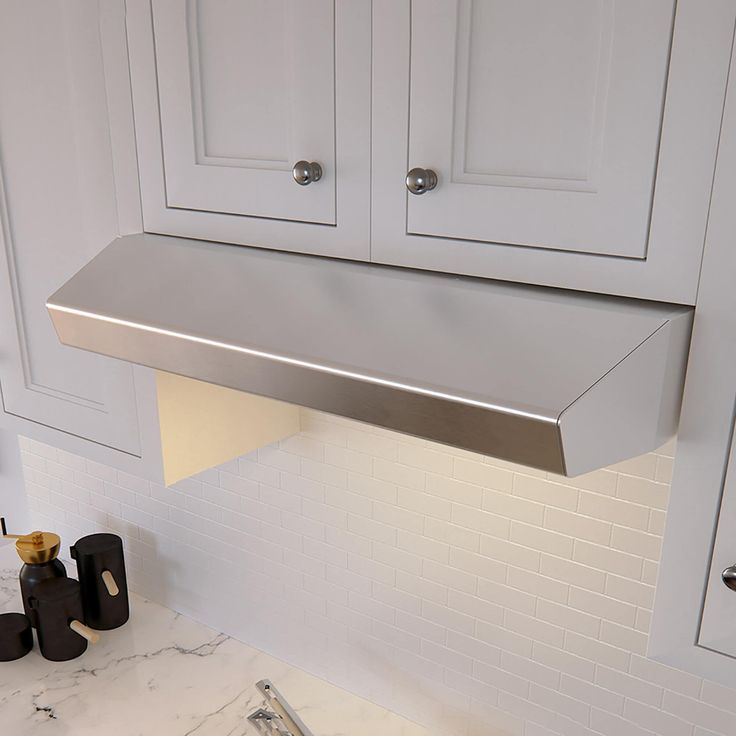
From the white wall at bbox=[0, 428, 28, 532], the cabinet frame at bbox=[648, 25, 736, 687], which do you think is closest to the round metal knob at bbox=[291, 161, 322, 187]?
the cabinet frame at bbox=[648, 25, 736, 687]

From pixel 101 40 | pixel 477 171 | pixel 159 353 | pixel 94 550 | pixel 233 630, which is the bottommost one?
pixel 233 630

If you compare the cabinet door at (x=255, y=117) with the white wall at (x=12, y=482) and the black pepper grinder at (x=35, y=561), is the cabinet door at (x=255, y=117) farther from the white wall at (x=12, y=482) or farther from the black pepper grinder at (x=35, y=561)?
the white wall at (x=12, y=482)

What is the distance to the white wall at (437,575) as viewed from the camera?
4.05 feet

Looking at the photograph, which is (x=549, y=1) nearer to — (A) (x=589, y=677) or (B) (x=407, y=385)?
(B) (x=407, y=385)

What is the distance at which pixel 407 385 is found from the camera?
2.48ft

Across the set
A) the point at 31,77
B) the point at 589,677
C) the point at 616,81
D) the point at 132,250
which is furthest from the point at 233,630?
the point at 616,81

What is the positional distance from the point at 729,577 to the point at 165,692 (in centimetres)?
119

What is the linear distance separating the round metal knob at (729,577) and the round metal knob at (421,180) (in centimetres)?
49

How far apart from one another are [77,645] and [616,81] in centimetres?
153

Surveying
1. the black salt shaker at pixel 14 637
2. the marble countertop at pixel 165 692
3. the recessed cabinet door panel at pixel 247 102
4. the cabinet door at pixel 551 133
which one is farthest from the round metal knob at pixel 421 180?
the black salt shaker at pixel 14 637

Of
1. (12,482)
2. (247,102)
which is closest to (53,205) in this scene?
(247,102)

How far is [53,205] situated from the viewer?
4.45 feet

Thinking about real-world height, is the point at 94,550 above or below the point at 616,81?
below

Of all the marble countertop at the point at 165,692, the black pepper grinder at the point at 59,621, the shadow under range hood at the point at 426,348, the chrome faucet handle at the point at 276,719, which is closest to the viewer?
the shadow under range hood at the point at 426,348
